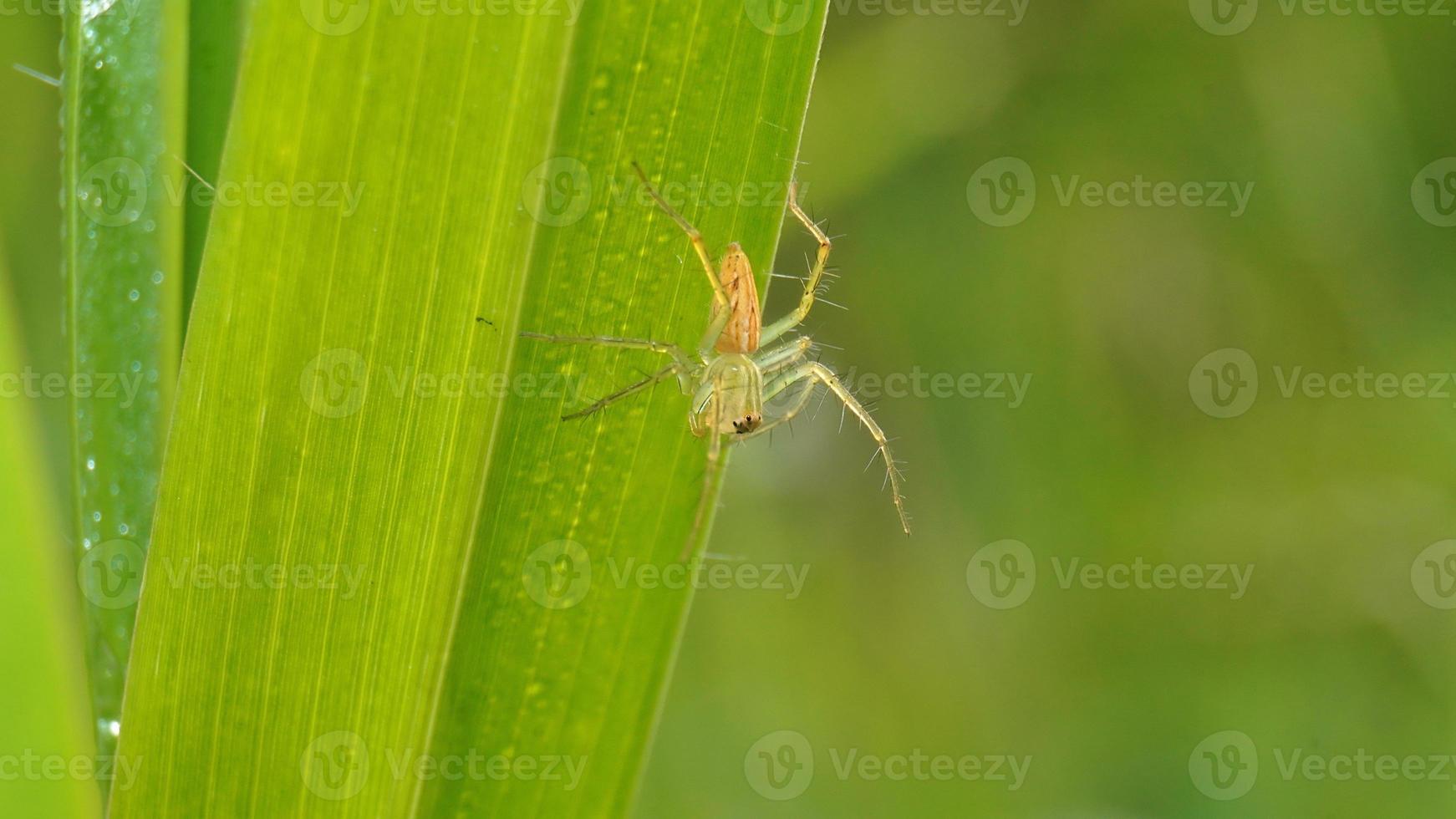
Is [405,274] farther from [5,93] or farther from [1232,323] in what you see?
[1232,323]

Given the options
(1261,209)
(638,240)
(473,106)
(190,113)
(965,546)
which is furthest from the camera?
(965,546)

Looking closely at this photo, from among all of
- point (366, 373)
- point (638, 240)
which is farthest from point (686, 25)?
point (366, 373)

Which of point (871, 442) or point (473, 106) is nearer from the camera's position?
point (473, 106)

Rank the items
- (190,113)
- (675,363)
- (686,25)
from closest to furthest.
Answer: (190,113) → (686,25) → (675,363)
